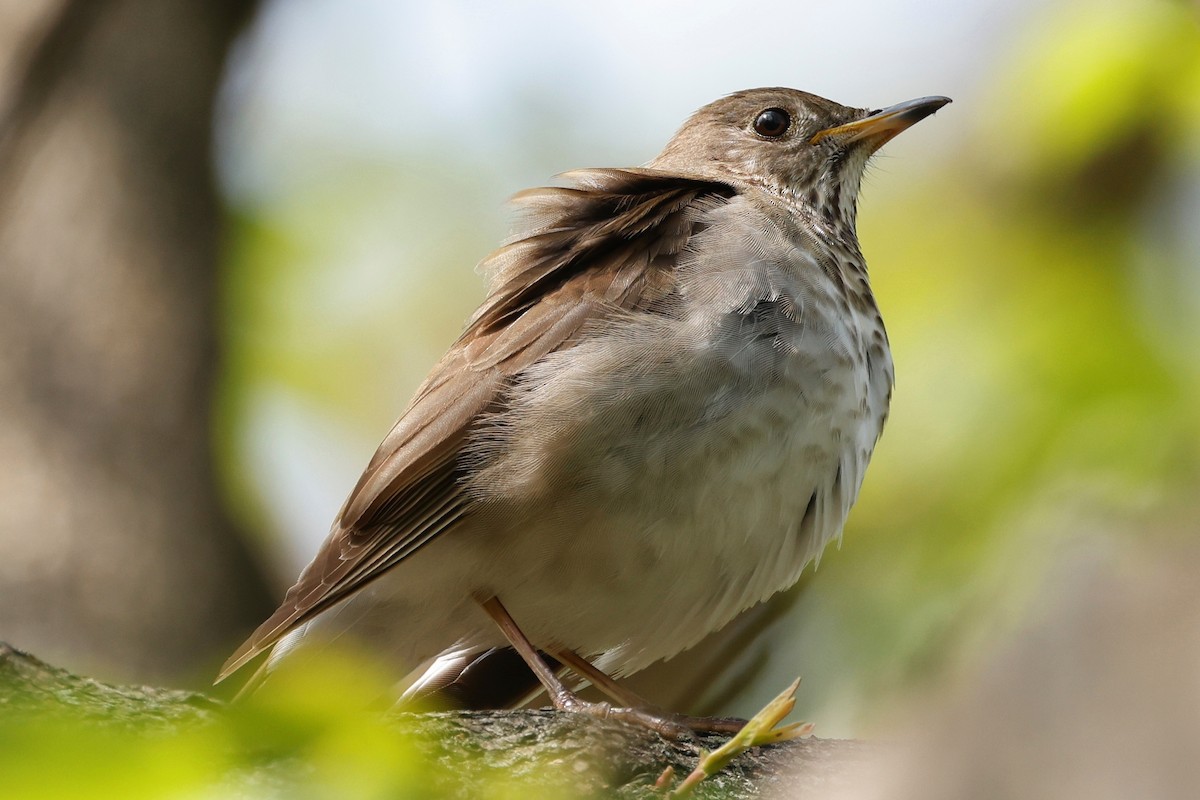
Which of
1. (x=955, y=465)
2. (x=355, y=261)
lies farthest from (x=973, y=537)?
(x=355, y=261)

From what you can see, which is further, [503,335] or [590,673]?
[590,673]

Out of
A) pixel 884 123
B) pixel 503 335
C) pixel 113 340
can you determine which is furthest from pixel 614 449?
pixel 113 340

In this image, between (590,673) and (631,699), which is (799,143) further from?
(631,699)

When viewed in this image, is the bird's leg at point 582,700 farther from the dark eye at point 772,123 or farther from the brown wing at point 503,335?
the dark eye at point 772,123

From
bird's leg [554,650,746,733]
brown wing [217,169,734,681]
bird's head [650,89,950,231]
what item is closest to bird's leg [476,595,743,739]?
bird's leg [554,650,746,733]

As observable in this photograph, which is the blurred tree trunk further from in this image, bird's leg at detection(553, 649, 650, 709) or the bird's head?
the bird's head

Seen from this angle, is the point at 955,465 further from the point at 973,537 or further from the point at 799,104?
the point at 799,104
